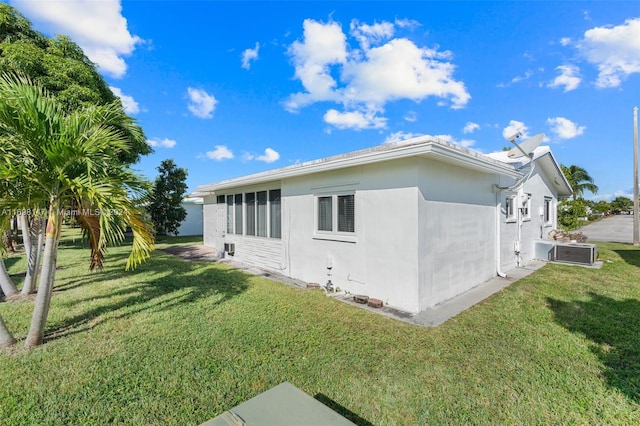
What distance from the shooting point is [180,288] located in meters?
7.30

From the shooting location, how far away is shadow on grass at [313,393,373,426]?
266 centimetres

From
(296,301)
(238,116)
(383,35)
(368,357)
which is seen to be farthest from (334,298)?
(238,116)

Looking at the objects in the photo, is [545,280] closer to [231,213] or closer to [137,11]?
[231,213]

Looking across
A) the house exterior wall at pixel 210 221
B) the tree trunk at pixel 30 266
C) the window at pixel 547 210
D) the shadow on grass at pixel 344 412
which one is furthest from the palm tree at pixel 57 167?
the window at pixel 547 210

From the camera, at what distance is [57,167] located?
12.8 feet

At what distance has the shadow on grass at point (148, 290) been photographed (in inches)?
207

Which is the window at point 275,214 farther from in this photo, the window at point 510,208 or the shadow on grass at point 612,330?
the window at point 510,208

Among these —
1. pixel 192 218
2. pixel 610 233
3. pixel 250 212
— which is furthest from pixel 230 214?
pixel 610 233

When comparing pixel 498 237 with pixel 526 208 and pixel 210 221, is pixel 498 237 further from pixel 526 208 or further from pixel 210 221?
pixel 210 221

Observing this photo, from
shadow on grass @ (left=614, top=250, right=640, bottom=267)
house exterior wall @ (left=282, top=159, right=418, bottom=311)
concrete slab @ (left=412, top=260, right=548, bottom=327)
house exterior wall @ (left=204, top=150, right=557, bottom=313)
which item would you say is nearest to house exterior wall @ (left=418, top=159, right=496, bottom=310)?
house exterior wall @ (left=204, top=150, right=557, bottom=313)

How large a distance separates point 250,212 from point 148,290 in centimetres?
431

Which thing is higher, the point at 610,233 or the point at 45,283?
the point at 45,283

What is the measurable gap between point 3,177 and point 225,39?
38.3 feet

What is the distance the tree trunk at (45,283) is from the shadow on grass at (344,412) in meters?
4.35
